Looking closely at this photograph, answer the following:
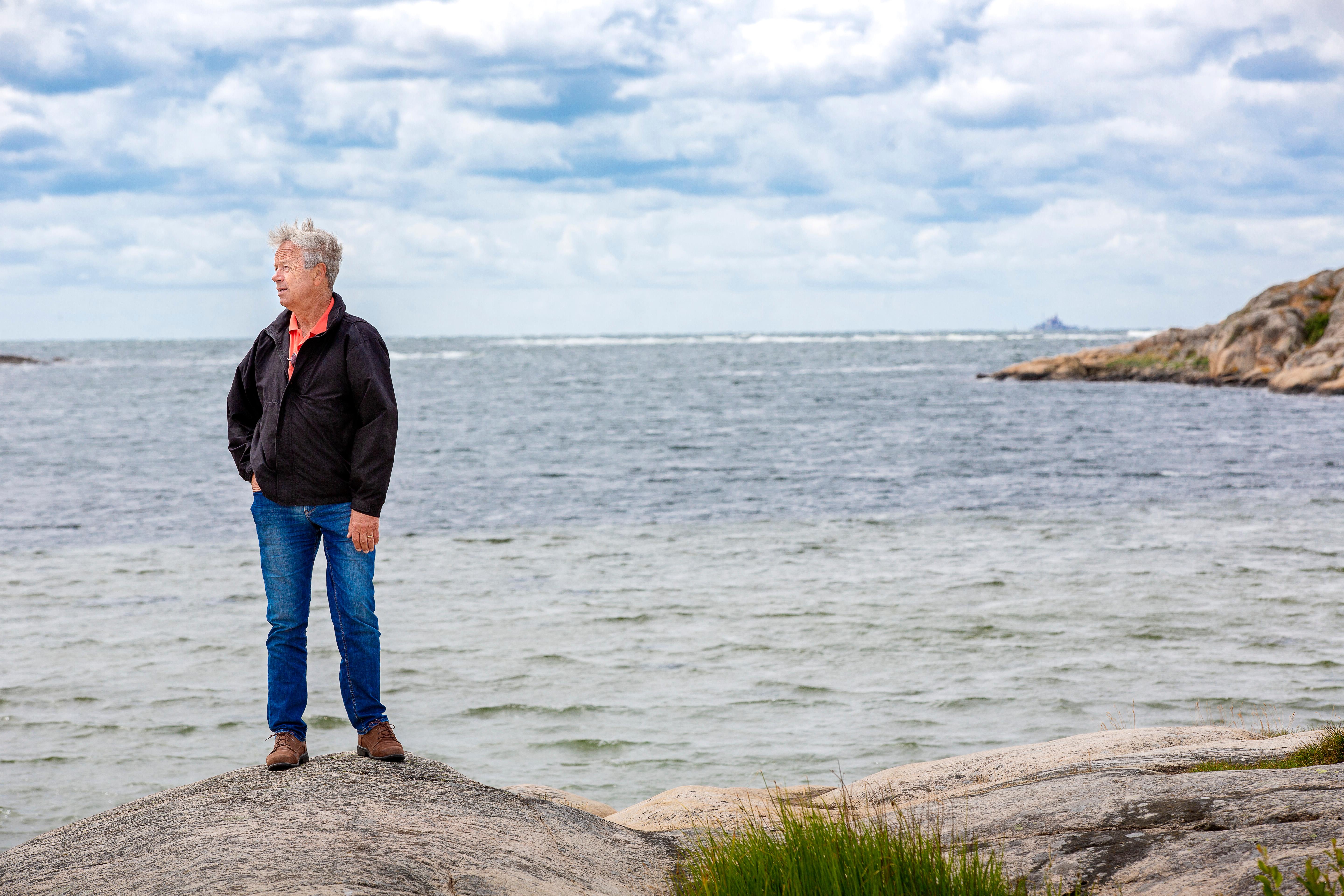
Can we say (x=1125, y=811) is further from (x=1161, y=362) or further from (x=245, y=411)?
(x=1161, y=362)

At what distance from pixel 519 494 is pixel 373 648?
1945 cm

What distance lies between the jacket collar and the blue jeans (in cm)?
75

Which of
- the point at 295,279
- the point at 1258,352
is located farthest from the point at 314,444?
the point at 1258,352

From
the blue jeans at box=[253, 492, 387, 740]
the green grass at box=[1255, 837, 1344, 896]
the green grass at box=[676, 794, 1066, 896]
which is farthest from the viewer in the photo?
the blue jeans at box=[253, 492, 387, 740]

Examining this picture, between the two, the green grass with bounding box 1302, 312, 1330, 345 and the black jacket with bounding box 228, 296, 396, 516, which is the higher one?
the green grass with bounding box 1302, 312, 1330, 345

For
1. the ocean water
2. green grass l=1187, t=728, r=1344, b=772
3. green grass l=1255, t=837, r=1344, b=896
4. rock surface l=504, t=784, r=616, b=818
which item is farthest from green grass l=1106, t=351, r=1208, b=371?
green grass l=1255, t=837, r=1344, b=896

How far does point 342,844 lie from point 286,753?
1.18 m

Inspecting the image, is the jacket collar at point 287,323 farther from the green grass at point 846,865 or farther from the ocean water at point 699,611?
→ the ocean water at point 699,611

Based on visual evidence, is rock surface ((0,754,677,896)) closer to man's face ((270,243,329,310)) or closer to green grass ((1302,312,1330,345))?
man's face ((270,243,329,310))

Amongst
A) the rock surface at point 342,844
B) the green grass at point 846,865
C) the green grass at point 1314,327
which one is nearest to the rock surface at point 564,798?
the rock surface at point 342,844

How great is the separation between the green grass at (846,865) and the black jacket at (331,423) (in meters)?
2.20

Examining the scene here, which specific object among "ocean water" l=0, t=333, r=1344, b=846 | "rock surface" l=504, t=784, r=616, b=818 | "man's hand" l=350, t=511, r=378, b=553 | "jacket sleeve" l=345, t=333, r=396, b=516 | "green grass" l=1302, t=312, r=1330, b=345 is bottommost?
"ocean water" l=0, t=333, r=1344, b=846

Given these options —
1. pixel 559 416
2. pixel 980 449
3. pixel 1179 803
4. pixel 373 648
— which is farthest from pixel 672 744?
pixel 559 416

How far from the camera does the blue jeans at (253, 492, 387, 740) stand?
505cm
